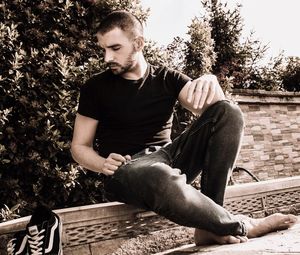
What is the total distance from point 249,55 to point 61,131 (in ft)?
25.8

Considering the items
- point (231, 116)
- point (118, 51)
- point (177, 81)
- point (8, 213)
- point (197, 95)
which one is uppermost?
point (118, 51)

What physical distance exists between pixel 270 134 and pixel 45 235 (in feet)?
21.8

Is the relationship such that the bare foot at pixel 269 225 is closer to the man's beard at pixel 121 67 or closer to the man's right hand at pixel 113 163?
the man's right hand at pixel 113 163

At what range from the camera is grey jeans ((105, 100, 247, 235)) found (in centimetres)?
165

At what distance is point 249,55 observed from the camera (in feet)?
32.1

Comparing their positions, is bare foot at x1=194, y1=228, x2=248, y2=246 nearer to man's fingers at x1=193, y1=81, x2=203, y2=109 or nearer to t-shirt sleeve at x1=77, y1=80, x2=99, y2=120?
man's fingers at x1=193, y1=81, x2=203, y2=109

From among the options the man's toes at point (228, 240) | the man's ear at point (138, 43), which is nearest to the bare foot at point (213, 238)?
the man's toes at point (228, 240)

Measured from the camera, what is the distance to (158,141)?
2.27 metres

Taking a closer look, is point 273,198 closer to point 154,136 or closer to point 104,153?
point 154,136

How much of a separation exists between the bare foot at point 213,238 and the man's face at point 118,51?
1.22 meters

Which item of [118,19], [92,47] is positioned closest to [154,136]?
[118,19]

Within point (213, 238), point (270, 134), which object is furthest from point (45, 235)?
point (270, 134)

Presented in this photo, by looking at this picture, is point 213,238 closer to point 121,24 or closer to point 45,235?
point 45,235

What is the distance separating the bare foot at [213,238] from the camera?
1.76 m
